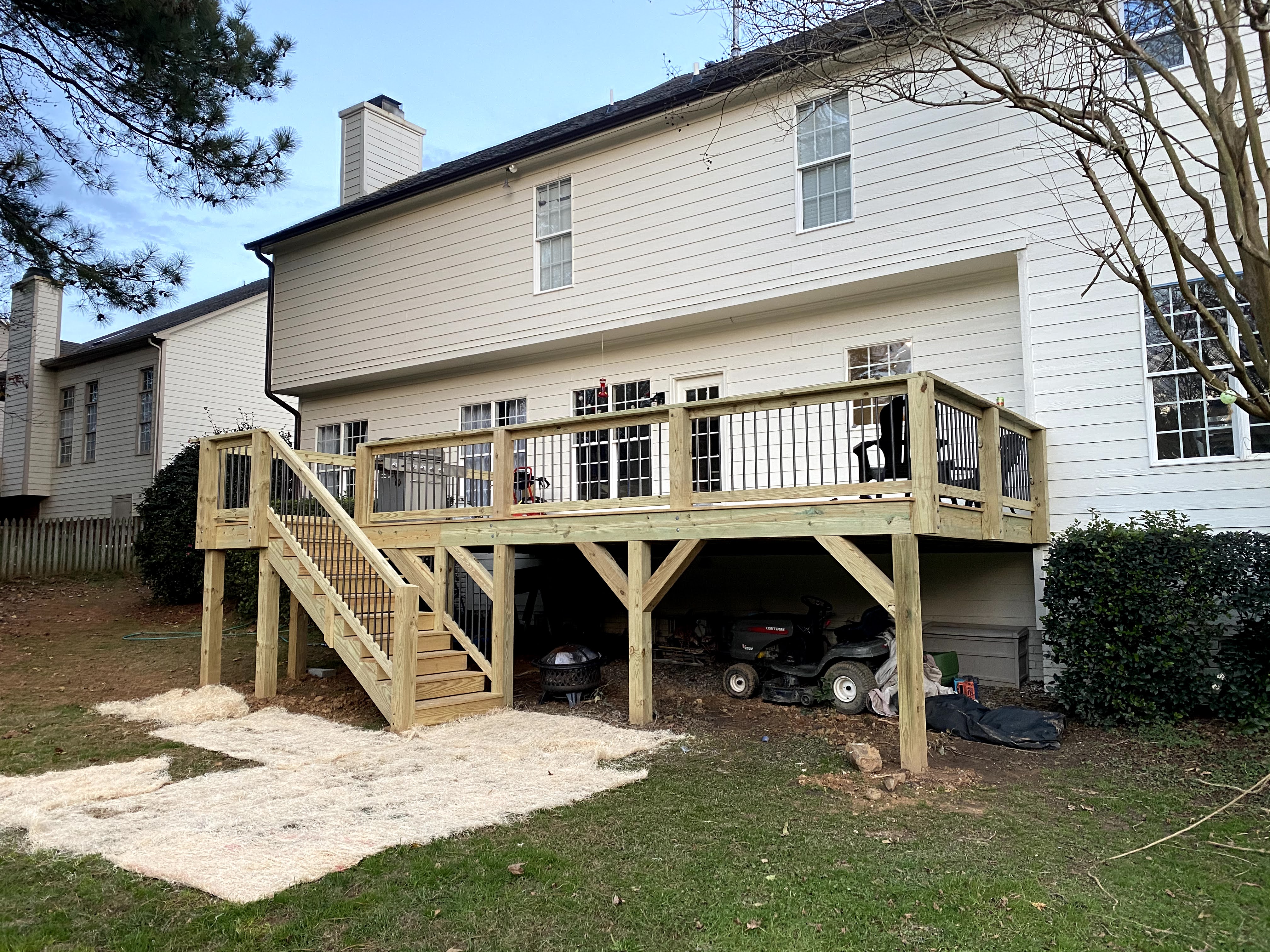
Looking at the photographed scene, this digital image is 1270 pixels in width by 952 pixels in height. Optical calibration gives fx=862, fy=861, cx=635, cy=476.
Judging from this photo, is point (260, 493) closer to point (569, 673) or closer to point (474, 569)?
point (474, 569)

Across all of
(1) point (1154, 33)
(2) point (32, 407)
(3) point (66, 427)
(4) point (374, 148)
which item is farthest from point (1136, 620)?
(2) point (32, 407)

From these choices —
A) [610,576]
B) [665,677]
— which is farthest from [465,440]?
[665,677]

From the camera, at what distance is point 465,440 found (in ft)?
28.4

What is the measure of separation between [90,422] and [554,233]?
1684cm

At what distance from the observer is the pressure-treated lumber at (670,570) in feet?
24.1

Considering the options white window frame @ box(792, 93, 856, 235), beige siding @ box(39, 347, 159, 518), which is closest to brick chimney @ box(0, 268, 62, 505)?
beige siding @ box(39, 347, 159, 518)

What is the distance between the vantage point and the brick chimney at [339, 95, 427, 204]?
16094 millimetres

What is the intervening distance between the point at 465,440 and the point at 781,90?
5373mm

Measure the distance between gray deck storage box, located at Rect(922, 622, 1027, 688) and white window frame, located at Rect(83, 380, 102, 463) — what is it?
2152cm

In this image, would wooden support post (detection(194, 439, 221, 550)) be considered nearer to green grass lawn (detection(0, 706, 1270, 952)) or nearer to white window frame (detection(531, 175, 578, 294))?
white window frame (detection(531, 175, 578, 294))

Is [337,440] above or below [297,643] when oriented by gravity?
above

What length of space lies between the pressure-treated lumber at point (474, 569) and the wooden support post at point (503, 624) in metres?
0.09

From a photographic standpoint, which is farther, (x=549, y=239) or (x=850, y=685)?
(x=549, y=239)

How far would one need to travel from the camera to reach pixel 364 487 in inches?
373
